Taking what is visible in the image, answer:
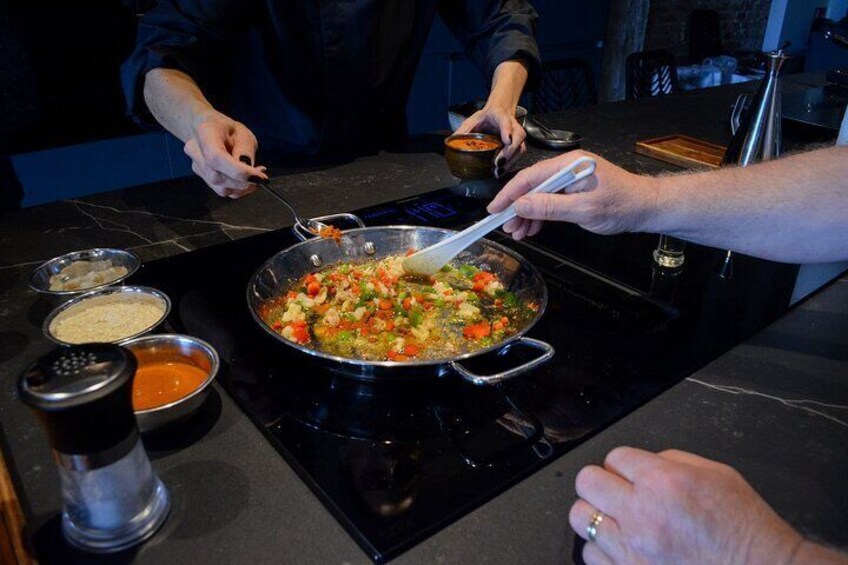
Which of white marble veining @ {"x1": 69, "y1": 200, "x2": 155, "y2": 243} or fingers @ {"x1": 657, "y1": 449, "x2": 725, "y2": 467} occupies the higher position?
fingers @ {"x1": 657, "y1": 449, "x2": 725, "y2": 467}

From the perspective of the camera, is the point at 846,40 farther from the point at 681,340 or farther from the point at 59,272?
the point at 59,272

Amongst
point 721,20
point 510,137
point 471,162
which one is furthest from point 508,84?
point 721,20

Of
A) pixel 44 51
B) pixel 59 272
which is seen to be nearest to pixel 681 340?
pixel 59 272

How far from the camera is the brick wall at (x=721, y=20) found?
239 inches

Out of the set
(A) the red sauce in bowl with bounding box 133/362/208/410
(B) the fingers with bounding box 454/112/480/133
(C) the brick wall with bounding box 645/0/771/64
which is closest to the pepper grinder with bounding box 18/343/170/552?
(A) the red sauce in bowl with bounding box 133/362/208/410

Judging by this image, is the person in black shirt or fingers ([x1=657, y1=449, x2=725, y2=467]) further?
the person in black shirt

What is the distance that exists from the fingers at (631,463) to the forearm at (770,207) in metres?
0.52

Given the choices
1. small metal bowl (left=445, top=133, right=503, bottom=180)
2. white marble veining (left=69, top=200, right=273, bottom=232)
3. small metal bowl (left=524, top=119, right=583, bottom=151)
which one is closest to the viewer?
white marble veining (left=69, top=200, right=273, bottom=232)

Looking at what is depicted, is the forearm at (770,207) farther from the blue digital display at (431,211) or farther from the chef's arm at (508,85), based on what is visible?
the chef's arm at (508,85)

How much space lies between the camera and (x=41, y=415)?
0.60m

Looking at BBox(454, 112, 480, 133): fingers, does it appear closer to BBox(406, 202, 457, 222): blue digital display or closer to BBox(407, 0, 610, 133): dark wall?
BBox(406, 202, 457, 222): blue digital display

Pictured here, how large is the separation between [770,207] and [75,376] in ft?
3.56

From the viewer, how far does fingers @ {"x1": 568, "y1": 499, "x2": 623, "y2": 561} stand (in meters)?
0.66

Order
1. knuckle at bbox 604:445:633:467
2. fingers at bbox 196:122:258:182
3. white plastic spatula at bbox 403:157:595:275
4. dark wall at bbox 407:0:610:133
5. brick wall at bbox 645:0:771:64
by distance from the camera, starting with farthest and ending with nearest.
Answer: brick wall at bbox 645:0:771:64
dark wall at bbox 407:0:610:133
fingers at bbox 196:122:258:182
white plastic spatula at bbox 403:157:595:275
knuckle at bbox 604:445:633:467
